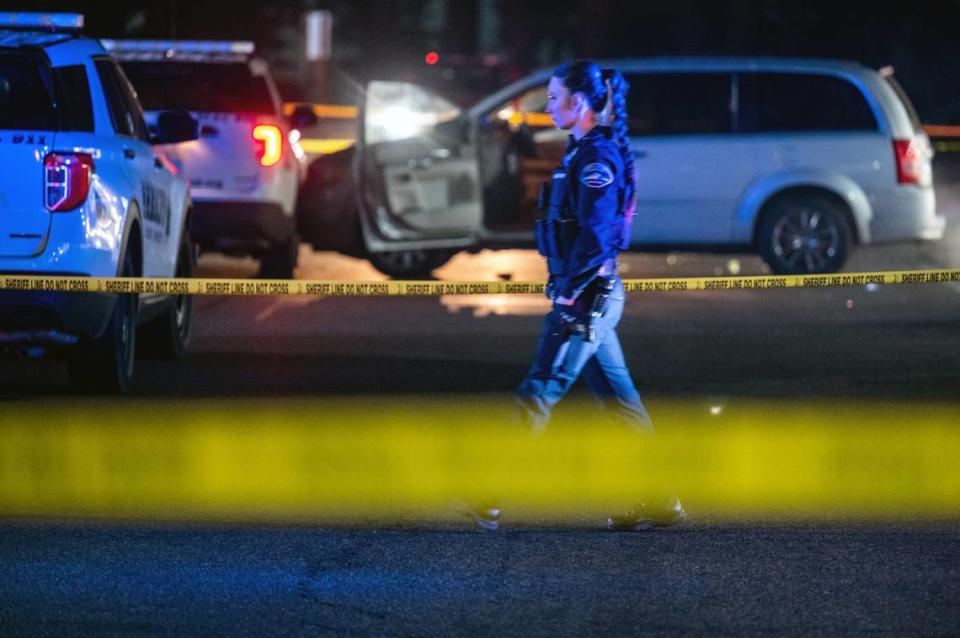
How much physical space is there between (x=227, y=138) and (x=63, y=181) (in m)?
5.63

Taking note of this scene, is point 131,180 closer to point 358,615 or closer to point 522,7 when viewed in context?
point 358,615

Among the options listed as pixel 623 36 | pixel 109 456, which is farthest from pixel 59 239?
pixel 623 36

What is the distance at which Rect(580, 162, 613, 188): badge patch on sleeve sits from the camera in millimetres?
6898

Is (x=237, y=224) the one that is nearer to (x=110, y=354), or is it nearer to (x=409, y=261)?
(x=409, y=261)

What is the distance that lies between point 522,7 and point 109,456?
4019 cm

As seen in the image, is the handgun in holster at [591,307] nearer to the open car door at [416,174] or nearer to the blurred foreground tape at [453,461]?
the blurred foreground tape at [453,461]

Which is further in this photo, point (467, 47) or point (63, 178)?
point (467, 47)

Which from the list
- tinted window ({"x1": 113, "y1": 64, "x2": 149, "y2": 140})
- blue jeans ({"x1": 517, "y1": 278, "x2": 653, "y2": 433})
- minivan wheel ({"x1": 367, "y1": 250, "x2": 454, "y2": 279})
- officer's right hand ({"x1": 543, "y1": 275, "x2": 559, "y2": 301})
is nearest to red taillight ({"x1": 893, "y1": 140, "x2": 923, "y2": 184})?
minivan wheel ({"x1": 367, "y1": 250, "x2": 454, "y2": 279})

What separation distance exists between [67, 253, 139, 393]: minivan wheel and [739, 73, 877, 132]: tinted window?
24.8 feet

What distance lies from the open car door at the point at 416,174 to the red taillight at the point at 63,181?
608 cm

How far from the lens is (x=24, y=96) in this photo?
9.91 metres

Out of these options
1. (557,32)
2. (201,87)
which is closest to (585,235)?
(201,87)

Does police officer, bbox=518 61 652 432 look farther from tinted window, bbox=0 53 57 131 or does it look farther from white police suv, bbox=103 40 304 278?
white police suv, bbox=103 40 304 278

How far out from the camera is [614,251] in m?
7.05
